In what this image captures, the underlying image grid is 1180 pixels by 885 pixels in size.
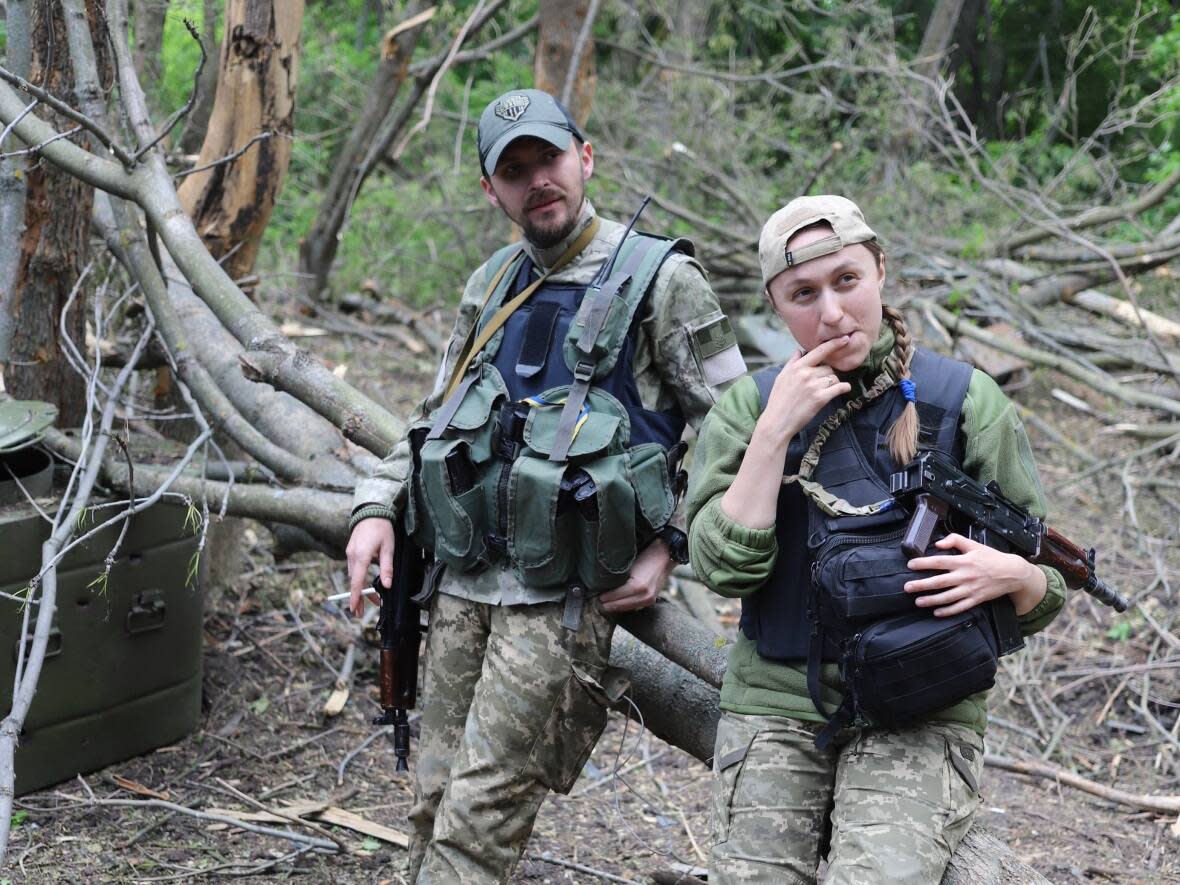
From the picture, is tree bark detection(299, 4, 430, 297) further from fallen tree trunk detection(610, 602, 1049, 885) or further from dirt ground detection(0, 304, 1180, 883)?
fallen tree trunk detection(610, 602, 1049, 885)

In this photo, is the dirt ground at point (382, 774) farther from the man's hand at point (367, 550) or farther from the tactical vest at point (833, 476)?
the tactical vest at point (833, 476)

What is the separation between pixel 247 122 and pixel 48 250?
107 centimetres

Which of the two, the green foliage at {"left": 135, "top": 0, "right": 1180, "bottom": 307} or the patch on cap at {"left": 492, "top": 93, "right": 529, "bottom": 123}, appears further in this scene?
the green foliage at {"left": 135, "top": 0, "right": 1180, "bottom": 307}

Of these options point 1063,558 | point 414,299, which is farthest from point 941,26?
point 1063,558

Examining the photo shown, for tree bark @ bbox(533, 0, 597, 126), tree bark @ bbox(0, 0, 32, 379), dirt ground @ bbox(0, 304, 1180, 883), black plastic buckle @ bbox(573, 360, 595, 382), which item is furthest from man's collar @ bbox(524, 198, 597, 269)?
tree bark @ bbox(533, 0, 597, 126)

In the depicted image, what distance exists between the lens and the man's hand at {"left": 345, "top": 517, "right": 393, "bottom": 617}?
9.86 ft

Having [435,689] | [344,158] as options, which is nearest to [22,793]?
[435,689]

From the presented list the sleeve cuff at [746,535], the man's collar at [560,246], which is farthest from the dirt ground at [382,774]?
the man's collar at [560,246]

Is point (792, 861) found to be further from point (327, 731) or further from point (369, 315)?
point (369, 315)

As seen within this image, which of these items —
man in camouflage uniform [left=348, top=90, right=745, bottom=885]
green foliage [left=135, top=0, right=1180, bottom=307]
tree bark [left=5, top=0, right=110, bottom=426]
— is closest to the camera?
man in camouflage uniform [left=348, top=90, right=745, bottom=885]

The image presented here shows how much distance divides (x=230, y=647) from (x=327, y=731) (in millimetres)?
755

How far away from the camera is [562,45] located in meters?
7.30

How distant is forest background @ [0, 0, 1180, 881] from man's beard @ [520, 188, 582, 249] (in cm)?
96

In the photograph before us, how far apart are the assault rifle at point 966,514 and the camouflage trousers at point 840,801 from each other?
39 cm
